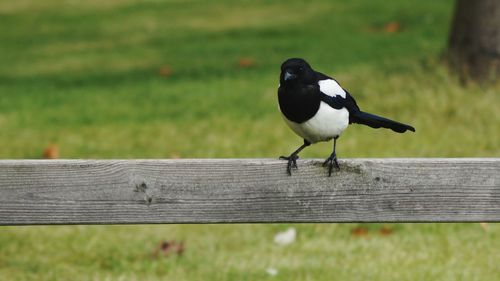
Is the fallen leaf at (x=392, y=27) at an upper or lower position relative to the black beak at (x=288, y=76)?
upper

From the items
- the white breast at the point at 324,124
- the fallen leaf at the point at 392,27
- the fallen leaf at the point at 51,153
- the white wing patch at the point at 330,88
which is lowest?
the white breast at the point at 324,124

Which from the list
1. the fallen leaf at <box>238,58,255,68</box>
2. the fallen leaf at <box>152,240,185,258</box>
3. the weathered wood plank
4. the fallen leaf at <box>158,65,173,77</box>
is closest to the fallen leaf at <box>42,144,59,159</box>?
the fallen leaf at <box>152,240,185,258</box>

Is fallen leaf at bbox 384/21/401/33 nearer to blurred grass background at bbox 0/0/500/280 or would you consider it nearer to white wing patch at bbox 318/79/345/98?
blurred grass background at bbox 0/0/500/280

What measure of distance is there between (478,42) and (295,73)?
5.32 m

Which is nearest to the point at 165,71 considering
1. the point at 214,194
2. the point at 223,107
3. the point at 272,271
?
the point at 223,107

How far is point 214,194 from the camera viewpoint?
2.85 metres

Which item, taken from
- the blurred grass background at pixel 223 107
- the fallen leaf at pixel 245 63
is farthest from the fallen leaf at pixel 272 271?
the fallen leaf at pixel 245 63

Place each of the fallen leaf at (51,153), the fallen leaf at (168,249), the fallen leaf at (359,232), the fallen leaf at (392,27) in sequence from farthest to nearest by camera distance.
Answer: the fallen leaf at (392,27) → the fallen leaf at (51,153) → the fallen leaf at (359,232) → the fallen leaf at (168,249)

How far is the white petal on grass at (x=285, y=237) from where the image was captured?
5.22m

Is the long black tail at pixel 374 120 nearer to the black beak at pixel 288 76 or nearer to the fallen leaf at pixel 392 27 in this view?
the black beak at pixel 288 76

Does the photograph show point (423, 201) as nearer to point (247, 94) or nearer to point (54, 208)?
point (54, 208)

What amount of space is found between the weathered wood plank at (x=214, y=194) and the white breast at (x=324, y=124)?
61 cm

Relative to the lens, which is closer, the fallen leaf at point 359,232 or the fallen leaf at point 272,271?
the fallen leaf at point 272,271

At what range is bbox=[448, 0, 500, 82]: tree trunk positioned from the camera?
322 inches
